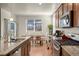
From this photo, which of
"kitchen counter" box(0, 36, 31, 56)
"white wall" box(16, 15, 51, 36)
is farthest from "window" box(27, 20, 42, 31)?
"kitchen counter" box(0, 36, 31, 56)

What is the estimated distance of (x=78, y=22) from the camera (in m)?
2.30

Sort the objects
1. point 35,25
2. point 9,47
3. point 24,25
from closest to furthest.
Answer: point 9,47, point 35,25, point 24,25

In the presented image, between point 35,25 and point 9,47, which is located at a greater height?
point 35,25

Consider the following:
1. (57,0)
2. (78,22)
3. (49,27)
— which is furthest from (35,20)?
(57,0)

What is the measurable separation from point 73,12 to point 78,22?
1.34 ft

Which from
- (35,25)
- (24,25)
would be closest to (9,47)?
(35,25)

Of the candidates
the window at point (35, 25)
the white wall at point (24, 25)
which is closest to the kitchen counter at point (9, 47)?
the white wall at point (24, 25)

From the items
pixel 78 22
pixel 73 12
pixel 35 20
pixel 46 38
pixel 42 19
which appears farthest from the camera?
pixel 46 38

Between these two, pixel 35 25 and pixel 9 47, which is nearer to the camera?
pixel 9 47

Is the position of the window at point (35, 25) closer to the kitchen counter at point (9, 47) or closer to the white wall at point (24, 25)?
the white wall at point (24, 25)

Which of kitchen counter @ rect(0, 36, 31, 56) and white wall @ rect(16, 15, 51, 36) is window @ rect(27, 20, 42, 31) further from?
kitchen counter @ rect(0, 36, 31, 56)

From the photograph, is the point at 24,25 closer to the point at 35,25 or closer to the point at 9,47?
the point at 35,25

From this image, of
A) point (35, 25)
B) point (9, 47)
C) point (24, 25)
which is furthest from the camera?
point (24, 25)

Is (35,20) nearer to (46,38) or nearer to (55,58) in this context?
(46,38)
